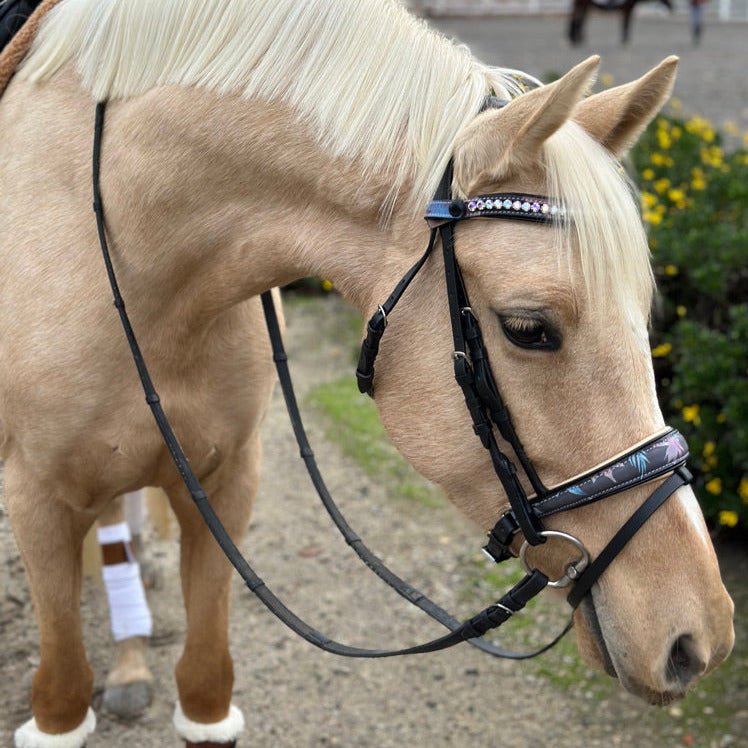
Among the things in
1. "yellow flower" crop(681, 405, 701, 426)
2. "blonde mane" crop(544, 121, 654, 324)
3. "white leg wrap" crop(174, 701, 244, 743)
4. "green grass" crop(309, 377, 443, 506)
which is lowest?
"green grass" crop(309, 377, 443, 506)

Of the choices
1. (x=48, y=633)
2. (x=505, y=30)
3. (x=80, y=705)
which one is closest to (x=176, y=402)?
(x=48, y=633)

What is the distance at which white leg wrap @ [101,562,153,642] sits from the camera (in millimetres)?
3586

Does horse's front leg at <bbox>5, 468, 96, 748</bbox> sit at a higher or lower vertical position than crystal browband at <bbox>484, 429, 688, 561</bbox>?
lower

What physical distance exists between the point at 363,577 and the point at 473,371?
2.86 metres

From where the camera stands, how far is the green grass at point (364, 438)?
536 cm

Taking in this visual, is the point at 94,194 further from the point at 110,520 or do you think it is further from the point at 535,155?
the point at 110,520

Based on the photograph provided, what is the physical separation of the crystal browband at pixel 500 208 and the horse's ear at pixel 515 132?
0.03 m

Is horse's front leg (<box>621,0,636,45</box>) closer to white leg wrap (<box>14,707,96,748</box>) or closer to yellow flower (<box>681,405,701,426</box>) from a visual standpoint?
yellow flower (<box>681,405,701,426</box>)

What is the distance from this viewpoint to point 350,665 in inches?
156

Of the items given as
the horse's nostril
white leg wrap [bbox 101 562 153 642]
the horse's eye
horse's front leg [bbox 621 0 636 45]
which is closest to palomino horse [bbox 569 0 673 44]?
horse's front leg [bbox 621 0 636 45]

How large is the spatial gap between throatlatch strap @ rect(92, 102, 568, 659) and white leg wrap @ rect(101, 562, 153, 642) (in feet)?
4.22

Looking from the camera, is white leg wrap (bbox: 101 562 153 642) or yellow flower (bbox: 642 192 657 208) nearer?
white leg wrap (bbox: 101 562 153 642)

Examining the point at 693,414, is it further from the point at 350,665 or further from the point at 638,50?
the point at 638,50

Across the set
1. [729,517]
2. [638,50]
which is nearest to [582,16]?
[638,50]
